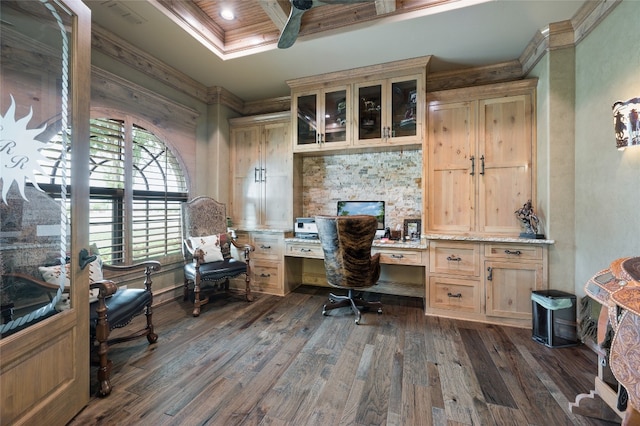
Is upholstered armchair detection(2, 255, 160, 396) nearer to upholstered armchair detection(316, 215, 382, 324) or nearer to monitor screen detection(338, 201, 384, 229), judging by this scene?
upholstered armchair detection(316, 215, 382, 324)

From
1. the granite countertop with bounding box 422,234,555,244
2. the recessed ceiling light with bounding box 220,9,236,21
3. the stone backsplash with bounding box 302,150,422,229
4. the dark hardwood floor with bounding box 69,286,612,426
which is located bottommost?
the dark hardwood floor with bounding box 69,286,612,426

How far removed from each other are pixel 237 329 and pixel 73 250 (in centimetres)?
152

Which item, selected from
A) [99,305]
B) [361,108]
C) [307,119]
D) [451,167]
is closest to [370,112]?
[361,108]

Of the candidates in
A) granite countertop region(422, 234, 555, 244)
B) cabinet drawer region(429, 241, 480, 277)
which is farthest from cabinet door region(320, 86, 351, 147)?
cabinet drawer region(429, 241, 480, 277)

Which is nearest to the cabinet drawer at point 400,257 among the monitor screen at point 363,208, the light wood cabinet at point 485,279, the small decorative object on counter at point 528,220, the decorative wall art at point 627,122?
the light wood cabinet at point 485,279

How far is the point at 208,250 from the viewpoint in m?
3.17

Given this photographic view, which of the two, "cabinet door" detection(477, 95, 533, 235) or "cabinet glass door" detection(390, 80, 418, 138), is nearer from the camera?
"cabinet door" detection(477, 95, 533, 235)

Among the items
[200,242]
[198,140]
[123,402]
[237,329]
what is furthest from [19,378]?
[198,140]

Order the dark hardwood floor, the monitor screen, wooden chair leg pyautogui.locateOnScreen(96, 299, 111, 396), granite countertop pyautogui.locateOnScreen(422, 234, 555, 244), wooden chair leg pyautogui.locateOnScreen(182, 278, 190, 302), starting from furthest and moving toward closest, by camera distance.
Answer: the monitor screen, wooden chair leg pyautogui.locateOnScreen(182, 278, 190, 302), granite countertop pyautogui.locateOnScreen(422, 234, 555, 244), wooden chair leg pyautogui.locateOnScreen(96, 299, 111, 396), the dark hardwood floor

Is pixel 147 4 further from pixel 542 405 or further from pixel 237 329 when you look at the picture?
pixel 542 405

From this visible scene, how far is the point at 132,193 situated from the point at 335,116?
2497 millimetres

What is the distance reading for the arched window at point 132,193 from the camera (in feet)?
8.43

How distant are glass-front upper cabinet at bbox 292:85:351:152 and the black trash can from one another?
250 cm

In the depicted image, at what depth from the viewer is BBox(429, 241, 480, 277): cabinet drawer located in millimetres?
2693
